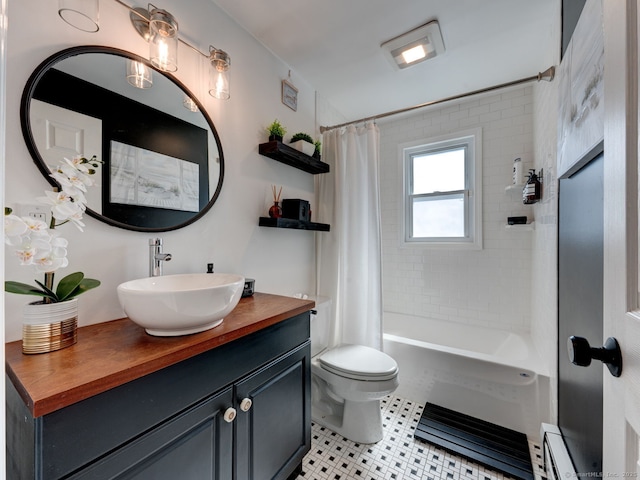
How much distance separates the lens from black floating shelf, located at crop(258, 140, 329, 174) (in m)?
1.65

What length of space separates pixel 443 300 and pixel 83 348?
2.62 m

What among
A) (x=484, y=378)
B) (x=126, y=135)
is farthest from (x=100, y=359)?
(x=484, y=378)

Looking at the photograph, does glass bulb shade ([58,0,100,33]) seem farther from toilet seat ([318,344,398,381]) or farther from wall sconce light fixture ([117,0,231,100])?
toilet seat ([318,344,398,381])

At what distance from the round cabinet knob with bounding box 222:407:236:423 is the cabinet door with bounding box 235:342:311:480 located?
1.5 inches

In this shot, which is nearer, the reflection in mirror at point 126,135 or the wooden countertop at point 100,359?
the wooden countertop at point 100,359

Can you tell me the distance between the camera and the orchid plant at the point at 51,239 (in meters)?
0.65

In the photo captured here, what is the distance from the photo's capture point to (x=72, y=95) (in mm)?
962

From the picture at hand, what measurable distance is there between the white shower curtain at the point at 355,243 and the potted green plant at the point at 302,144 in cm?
27

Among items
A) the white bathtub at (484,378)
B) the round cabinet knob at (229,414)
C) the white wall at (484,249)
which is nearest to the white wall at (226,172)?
the round cabinet knob at (229,414)

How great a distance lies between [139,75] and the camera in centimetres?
114

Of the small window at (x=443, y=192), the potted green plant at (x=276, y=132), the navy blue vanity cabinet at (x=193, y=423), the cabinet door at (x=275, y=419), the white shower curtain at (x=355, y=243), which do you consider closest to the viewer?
the navy blue vanity cabinet at (x=193, y=423)

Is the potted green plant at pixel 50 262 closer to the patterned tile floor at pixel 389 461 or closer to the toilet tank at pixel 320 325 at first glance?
the toilet tank at pixel 320 325

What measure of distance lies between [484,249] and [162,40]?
266cm

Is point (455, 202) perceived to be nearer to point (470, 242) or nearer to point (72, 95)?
point (470, 242)
